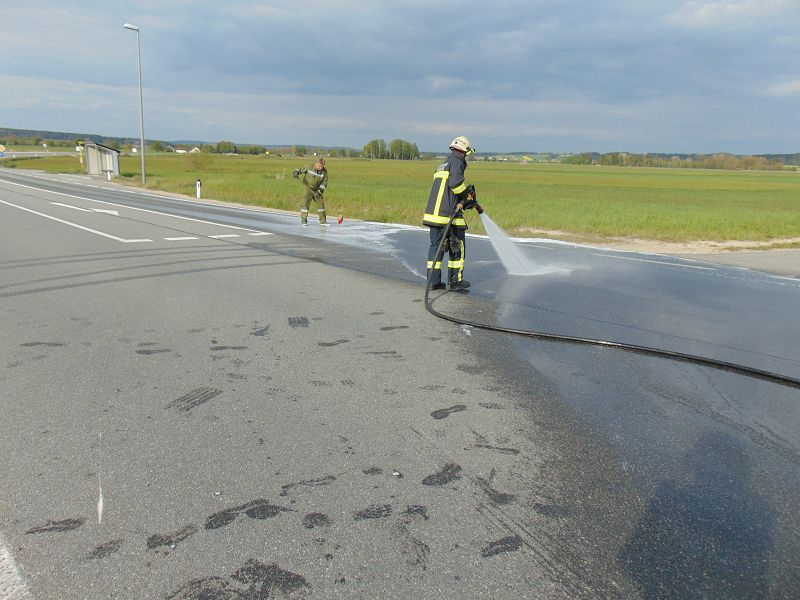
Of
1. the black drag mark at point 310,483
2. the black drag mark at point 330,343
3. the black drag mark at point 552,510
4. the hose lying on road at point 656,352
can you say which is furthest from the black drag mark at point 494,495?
the hose lying on road at point 656,352

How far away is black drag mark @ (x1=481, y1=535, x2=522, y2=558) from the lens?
2.55 m

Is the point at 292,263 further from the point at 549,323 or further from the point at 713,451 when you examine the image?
the point at 713,451

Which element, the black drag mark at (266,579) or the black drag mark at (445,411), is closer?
the black drag mark at (266,579)

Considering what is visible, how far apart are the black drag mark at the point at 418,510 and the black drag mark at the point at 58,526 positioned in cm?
151

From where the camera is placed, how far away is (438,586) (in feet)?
7.70

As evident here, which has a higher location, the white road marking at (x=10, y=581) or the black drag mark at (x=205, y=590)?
the black drag mark at (x=205, y=590)

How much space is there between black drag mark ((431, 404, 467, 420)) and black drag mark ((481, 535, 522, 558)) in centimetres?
129

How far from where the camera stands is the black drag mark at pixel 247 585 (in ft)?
7.47

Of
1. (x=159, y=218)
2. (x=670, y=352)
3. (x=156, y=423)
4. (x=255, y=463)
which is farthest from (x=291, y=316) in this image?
(x=159, y=218)

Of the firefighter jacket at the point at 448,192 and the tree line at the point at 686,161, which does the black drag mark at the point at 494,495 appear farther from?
the tree line at the point at 686,161

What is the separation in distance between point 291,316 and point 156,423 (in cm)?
279

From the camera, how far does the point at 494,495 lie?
2.98 m

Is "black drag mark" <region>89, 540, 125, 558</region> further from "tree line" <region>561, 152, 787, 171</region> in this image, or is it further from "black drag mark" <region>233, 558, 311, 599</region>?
"tree line" <region>561, 152, 787, 171</region>

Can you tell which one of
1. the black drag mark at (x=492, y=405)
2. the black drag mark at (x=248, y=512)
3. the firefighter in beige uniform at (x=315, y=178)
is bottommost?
the black drag mark at (x=248, y=512)
